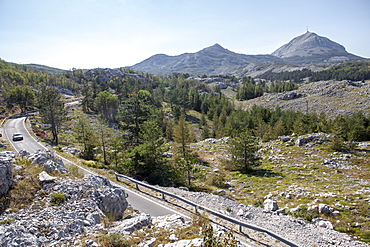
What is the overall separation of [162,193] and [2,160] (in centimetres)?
925

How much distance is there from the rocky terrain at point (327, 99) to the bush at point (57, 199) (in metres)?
119

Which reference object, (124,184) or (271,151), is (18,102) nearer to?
(124,184)

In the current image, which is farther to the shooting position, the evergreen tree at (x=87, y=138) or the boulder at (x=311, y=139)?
the boulder at (x=311, y=139)

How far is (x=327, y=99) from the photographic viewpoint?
4594 inches

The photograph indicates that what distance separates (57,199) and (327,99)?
467 feet

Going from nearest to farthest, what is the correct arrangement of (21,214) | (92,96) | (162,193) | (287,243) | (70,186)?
(21,214)
(287,243)
(70,186)
(162,193)
(92,96)

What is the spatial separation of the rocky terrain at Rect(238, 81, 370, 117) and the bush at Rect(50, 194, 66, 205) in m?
119

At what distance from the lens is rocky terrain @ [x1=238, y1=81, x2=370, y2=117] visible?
10138 cm

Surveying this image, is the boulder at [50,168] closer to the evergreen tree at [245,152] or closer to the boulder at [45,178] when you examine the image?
the boulder at [45,178]

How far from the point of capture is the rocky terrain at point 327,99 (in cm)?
10138

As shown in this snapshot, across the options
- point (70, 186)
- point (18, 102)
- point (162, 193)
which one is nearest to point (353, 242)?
point (162, 193)

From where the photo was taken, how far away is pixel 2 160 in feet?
29.3

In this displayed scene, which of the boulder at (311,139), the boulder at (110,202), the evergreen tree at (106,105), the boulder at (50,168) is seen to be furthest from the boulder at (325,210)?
the evergreen tree at (106,105)

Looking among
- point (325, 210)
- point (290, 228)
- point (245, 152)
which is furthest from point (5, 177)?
point (245, 152)
